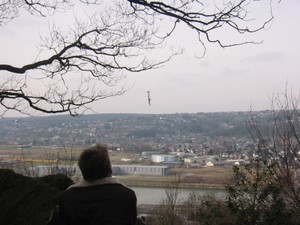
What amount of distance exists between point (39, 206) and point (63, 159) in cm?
750

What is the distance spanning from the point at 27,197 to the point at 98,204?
2732 mm

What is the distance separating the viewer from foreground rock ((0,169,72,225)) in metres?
4.63

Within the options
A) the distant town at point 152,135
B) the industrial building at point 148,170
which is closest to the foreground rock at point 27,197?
the distant town at point 152,135

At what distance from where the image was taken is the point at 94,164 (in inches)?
101

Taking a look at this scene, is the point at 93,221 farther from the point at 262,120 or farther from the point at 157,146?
the point at 157,146

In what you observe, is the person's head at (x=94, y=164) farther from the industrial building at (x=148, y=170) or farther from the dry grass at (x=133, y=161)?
the industrial building at (x=148, y=170)

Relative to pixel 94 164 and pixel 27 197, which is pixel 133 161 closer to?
pixel 27 197

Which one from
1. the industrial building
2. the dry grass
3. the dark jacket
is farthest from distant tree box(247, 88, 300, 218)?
the industrial building

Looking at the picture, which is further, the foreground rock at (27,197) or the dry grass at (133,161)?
the dry grass at (133,161)

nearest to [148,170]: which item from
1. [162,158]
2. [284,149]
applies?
[162,158]

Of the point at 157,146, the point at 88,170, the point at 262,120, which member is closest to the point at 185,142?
the point at 157,146

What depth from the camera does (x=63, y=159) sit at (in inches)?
477

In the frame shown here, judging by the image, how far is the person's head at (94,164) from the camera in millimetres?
2562

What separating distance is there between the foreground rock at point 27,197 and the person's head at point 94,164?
6.85ft
